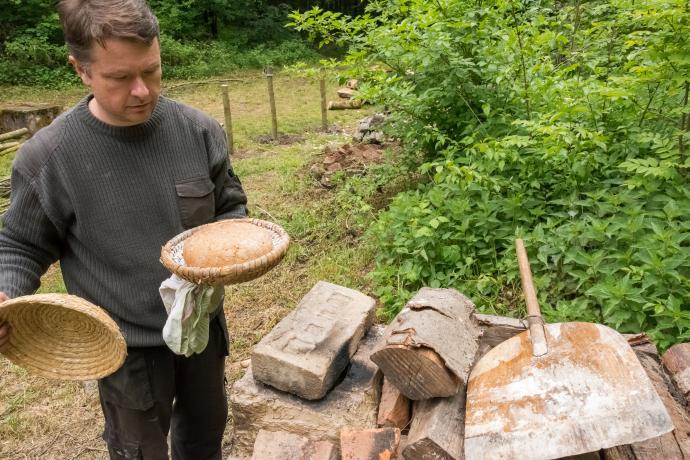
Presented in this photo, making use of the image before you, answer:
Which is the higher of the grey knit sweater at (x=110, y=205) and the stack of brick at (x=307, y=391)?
the grey knit sweater at (x=110, y=205)

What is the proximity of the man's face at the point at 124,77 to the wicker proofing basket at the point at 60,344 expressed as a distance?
0.68 metres

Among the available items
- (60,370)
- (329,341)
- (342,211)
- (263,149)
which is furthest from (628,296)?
(263,149)

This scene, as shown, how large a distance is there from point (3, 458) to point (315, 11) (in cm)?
387

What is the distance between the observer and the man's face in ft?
5.64

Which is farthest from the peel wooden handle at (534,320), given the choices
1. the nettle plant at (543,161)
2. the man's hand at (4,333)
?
the man's hand at (4,333)

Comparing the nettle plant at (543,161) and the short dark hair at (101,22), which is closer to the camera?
the short dark hair at (101,22)

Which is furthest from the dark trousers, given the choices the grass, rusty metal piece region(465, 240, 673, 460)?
rusty metal piece region(465, 240, 673, 460)

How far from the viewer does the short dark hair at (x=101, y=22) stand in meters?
1.67

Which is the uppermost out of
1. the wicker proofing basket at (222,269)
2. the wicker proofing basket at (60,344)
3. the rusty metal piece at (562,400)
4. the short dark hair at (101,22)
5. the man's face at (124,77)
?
the short dark hair at (101,22)

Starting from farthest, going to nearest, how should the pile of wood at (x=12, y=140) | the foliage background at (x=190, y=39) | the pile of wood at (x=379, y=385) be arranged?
1. the foliage background at (x=190, y=39)
2. the pile of wood at (x=12, y=140)
3. the pile of wood at (x=379, y=385)

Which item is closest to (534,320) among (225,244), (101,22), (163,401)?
(225,244)

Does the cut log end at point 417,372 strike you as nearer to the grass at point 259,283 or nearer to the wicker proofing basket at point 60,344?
the wicker proofing basket at point 60,344

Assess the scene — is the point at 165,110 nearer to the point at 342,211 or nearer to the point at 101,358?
the point at 101,358

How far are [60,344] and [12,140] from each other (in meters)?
8.87
